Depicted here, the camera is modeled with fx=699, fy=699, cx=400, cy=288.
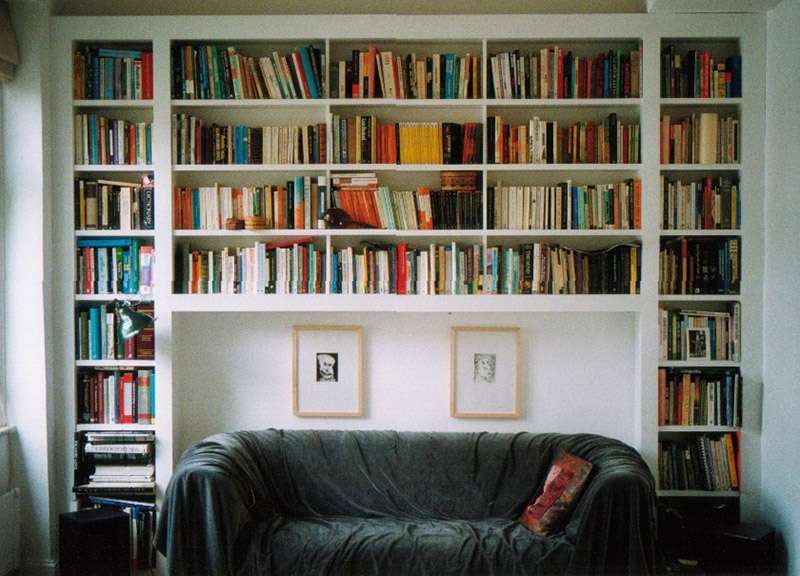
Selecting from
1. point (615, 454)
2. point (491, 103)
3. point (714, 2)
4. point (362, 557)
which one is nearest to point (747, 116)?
point (714, 2)

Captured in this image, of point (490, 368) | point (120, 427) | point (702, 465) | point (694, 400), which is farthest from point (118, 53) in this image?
point (702, 465)

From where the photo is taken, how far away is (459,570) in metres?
3.14

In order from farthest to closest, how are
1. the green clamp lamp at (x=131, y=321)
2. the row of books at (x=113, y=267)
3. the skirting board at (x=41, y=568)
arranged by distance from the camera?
the row of books at (x=113, y=267), the skirting board at (x=41, y=568), the green clamp lamp at (x=131, y=321)

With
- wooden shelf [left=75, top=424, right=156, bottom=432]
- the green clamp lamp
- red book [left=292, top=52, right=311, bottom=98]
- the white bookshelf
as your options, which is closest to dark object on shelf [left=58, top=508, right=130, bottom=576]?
the white bookshelf

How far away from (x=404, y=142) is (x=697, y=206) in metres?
1.62

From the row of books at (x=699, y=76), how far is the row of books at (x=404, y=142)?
105 cm

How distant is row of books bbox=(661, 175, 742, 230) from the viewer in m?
3.76

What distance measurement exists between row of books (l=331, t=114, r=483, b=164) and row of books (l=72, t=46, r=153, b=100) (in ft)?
3.60

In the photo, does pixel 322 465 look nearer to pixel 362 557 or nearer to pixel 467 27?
pixel 362 557

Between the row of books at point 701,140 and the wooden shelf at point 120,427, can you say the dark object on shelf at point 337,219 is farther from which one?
the row of books at point 701,140

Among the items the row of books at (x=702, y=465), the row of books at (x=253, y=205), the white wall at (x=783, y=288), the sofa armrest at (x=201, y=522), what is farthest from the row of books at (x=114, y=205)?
the white wall at (x=783, y=288)

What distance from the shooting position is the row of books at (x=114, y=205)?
3.82m

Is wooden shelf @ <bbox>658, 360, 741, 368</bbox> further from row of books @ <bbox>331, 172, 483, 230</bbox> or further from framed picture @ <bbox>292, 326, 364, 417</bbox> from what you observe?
framed picture @ <bbox>292, 326, 364, 417</bbox>

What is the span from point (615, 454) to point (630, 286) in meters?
0.91
